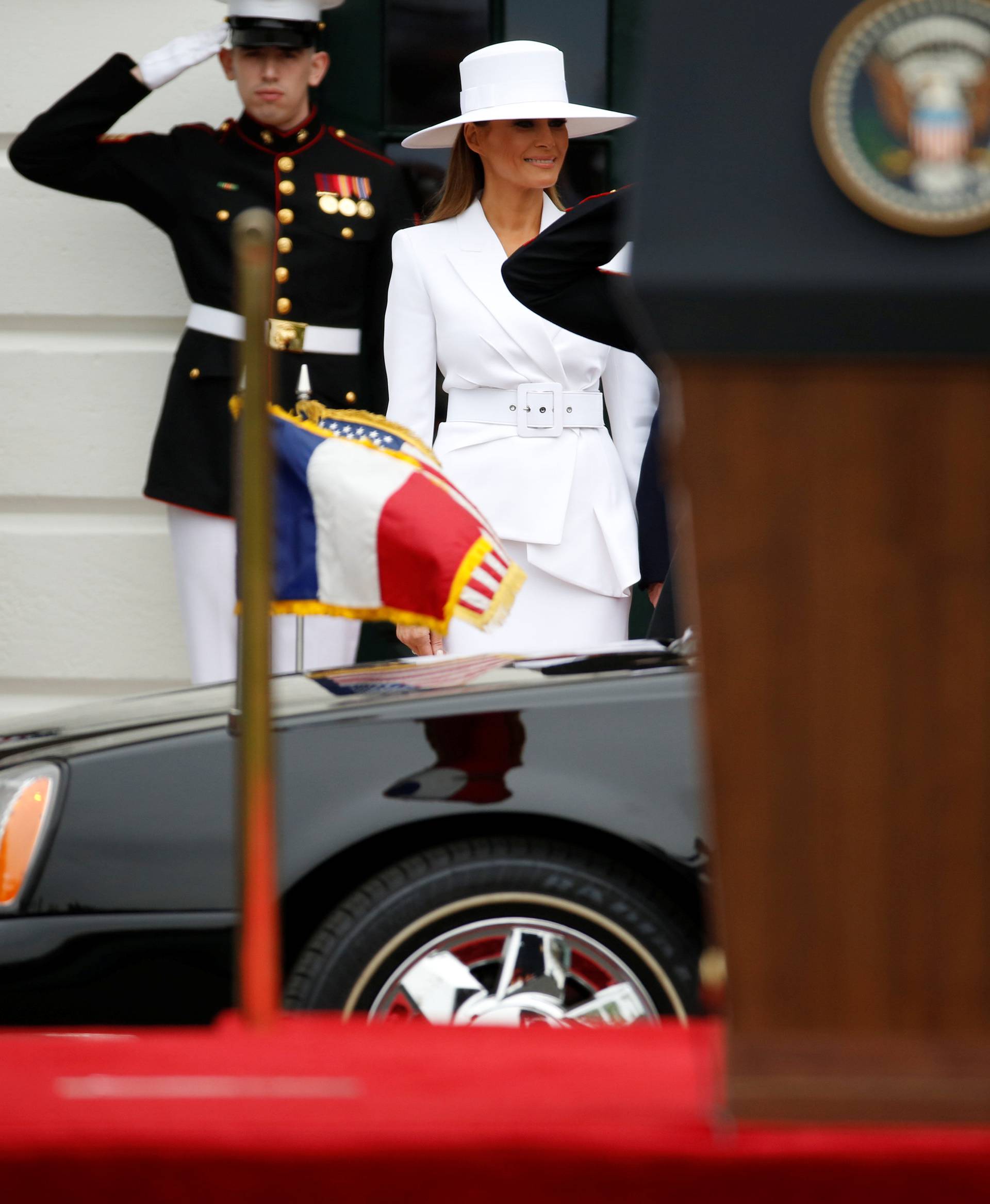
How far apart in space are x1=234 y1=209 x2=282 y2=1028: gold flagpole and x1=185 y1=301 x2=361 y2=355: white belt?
313 centimetres

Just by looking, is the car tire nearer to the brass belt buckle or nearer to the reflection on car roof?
the reflection on car roof

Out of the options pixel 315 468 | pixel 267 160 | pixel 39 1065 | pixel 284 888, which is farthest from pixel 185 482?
pixel 39 1065

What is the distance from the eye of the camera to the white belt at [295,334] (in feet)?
14.9

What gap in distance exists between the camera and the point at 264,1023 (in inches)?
52.6

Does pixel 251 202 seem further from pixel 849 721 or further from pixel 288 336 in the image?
pixel 849 721

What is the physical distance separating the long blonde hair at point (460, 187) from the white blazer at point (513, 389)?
27 millimetres

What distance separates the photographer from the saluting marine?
4562mm

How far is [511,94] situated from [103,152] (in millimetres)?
1272

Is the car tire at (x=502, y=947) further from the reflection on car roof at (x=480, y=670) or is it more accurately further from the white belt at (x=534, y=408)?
the white belt at (x=534, y=408)

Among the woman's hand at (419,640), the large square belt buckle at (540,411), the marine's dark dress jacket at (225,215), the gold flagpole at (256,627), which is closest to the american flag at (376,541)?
the gold flagpole at (256,627)

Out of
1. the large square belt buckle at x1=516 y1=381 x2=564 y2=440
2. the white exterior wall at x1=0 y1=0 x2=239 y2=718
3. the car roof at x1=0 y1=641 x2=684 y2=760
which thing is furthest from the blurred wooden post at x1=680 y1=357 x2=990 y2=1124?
the white exterior wall at x1=0 y1=0 x2=239 y2=718

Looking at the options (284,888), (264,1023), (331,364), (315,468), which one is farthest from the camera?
(331,364)

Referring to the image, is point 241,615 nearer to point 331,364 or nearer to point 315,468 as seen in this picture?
point 315,468

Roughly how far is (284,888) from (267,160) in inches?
112
